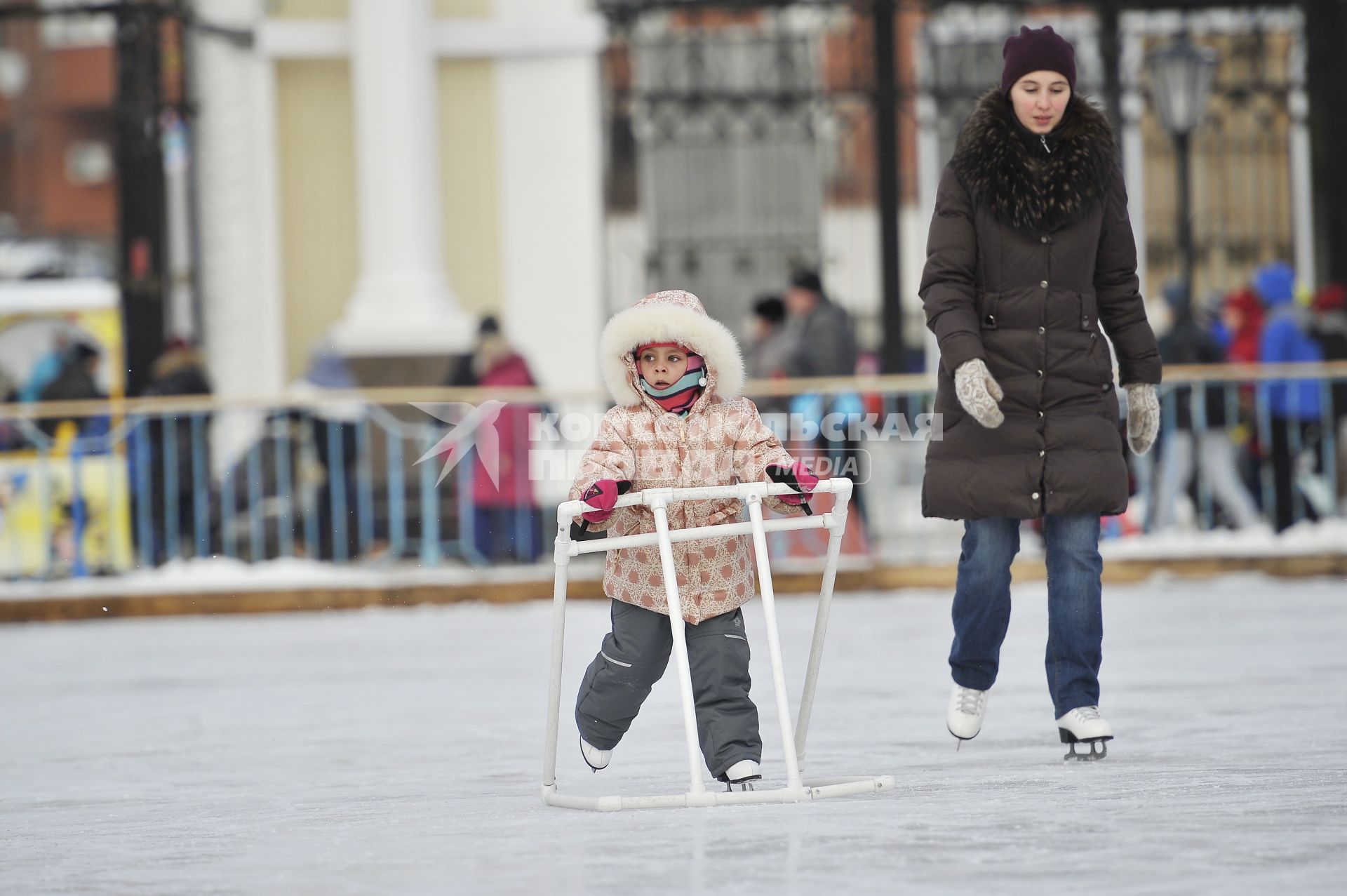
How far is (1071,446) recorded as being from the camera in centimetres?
643

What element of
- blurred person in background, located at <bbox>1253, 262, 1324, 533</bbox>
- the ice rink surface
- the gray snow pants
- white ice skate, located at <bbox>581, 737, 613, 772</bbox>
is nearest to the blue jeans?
the ice rink surface

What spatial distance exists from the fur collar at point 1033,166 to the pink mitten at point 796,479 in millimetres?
1170

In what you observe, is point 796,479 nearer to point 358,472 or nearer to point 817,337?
point 358,472

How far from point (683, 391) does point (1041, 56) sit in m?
1.43

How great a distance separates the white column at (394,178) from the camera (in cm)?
1551

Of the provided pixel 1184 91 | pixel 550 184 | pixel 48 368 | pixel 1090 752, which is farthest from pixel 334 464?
pixel 1090 752

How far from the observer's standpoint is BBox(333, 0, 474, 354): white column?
611 inches

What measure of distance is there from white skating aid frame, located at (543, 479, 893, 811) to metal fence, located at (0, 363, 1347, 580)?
7.92 meters

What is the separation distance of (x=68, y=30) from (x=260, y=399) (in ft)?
130

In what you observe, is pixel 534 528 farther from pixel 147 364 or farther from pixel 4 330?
pixel 4 330

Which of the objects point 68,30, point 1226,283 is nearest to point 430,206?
point 1226,283

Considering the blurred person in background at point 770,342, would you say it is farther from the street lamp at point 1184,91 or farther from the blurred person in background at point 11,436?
the blurred person in background at point 11,436

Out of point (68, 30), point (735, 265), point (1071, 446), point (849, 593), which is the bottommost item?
point (849, 593)

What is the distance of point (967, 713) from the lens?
6.64 meters
